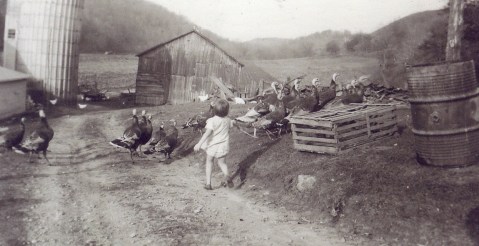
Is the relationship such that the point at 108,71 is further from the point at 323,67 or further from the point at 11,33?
the point at 323,67

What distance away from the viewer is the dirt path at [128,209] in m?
6.11

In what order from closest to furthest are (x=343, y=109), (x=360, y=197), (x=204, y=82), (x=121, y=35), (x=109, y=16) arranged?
(x=360, y=197), (x=343, y=109), (x=204, y=82), (x=121, y=35), (x=109, y=16)

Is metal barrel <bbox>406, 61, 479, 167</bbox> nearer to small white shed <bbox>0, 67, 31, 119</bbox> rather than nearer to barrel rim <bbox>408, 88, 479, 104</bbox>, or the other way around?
barrel rim <bbox>408, 88, 479, 104</bbox>

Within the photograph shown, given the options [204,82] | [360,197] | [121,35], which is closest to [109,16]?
[121,35]

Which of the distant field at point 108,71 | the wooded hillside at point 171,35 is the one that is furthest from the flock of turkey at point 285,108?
the wooded hillside at point 171,35

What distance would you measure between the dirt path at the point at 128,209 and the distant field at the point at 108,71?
29.9 m

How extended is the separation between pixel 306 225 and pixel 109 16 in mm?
64223

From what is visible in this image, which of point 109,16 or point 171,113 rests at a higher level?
point 109,16

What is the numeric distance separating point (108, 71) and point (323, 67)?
2389cm

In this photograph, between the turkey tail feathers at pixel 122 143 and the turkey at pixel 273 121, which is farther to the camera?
the turkey at pixel 273 121

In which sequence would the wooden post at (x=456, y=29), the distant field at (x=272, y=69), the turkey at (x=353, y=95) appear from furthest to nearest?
the distant field at (x=272, y=69) < the turkey at (x=353, y=95) < the wooden post at (x=456, y=29)

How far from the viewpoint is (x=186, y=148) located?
43.9ft

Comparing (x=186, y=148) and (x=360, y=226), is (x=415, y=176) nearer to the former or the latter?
(x=360, y=226)

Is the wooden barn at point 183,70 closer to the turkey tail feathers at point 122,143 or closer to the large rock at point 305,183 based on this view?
the turkey tail feathers at point 122,143
